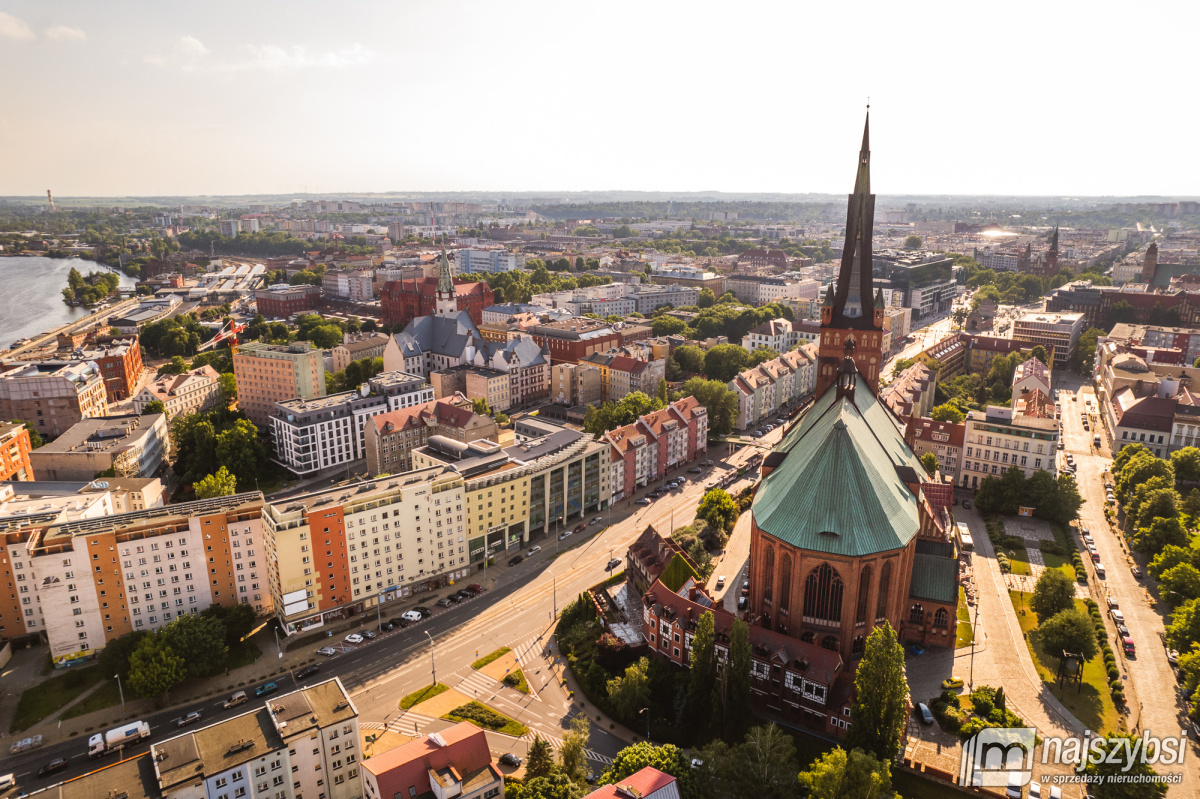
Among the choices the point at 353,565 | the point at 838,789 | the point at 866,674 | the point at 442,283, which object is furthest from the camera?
the point at 442,283

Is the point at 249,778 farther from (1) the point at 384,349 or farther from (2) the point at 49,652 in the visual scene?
(1) the point at 384,349

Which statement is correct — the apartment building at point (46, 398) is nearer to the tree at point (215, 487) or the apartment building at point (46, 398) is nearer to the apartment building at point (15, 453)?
the apartment building at point (15, 453)

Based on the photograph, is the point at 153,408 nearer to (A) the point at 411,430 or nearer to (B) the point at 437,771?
(A) the point at 411,430

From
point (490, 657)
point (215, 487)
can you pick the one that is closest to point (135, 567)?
point (215, 487)

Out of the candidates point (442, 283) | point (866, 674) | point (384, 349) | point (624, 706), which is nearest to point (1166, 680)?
point (866, 674)

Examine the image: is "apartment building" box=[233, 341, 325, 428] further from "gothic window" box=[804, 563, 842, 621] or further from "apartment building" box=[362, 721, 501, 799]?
"gothic window" box=[804, 563, 842, 621]

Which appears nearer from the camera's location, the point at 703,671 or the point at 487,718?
the point at 703,671
